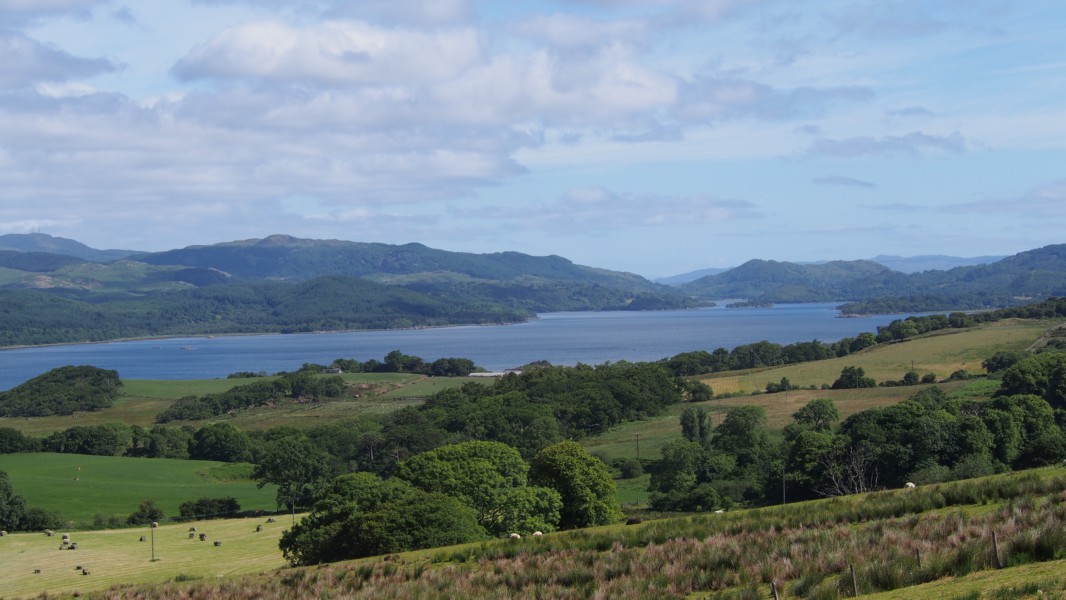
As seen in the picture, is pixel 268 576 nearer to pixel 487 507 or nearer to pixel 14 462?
pixel 487 507

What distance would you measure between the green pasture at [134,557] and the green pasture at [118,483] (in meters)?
9.98

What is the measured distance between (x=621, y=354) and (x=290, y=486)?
118 meters

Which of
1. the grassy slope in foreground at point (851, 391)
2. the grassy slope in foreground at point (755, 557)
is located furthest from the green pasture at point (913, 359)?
the grassy slope in foreground at point (755, 557)

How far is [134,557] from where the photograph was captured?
39.2 metres

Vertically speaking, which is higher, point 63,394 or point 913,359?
point 913,359

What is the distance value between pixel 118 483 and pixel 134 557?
3295 cm

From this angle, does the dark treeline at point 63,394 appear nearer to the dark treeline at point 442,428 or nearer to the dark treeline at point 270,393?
the dark treeline at point 270,393

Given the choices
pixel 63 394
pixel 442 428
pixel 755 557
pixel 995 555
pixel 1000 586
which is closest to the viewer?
pixel 1000 586

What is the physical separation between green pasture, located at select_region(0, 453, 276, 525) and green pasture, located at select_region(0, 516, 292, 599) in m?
9.98

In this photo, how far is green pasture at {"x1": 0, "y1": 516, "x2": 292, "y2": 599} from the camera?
106 feet

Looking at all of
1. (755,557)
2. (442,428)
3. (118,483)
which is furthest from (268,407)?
(755,557)

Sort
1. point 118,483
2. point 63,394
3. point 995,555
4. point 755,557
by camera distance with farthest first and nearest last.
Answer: point 63,394 < point 118,483 < point 755,557 < point 995,555

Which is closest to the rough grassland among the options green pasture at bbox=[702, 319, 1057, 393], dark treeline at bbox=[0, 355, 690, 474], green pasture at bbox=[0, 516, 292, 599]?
dark treeline at bbox=[0, 355, 690, 474]

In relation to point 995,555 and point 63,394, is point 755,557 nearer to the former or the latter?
point 995,555
